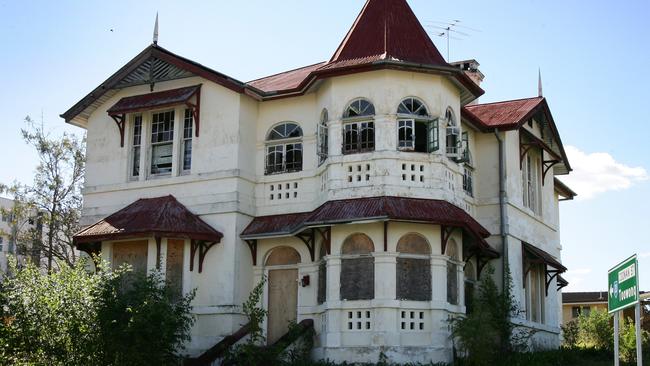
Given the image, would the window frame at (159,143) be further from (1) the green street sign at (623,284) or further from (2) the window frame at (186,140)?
(1) the green street sign at (623,284)

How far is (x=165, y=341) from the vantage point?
73.5 feet

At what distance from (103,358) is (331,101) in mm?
9271

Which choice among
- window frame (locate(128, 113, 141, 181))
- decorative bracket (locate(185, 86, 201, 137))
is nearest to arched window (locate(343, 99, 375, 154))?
decorative bracket (locate(185, 86, 201, 137))

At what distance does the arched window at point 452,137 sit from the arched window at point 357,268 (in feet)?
12.1

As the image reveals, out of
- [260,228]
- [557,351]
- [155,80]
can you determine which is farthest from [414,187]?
[155,80]

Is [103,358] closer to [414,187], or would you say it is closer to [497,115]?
[414,187]

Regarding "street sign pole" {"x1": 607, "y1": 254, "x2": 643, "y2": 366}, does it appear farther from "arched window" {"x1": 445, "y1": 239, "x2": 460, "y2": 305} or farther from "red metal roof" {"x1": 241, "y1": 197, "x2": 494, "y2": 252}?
"arched window" {"x1": 445, "y1": 239, "x2": 460, "y2": 305}

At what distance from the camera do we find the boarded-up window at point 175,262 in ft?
86.2

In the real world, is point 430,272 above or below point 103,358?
above

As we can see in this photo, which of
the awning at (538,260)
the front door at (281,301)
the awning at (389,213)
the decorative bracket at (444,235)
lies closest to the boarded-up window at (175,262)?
the front door at (281,301)

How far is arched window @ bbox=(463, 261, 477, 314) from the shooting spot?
27.1 metres

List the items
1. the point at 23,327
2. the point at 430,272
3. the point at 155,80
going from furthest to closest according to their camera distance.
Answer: the point at 155,80 < the point at 430,272 < the point at 23,327

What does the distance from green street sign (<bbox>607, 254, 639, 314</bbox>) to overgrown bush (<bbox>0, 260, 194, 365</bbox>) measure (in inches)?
454

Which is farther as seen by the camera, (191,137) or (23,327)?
(191,137)
